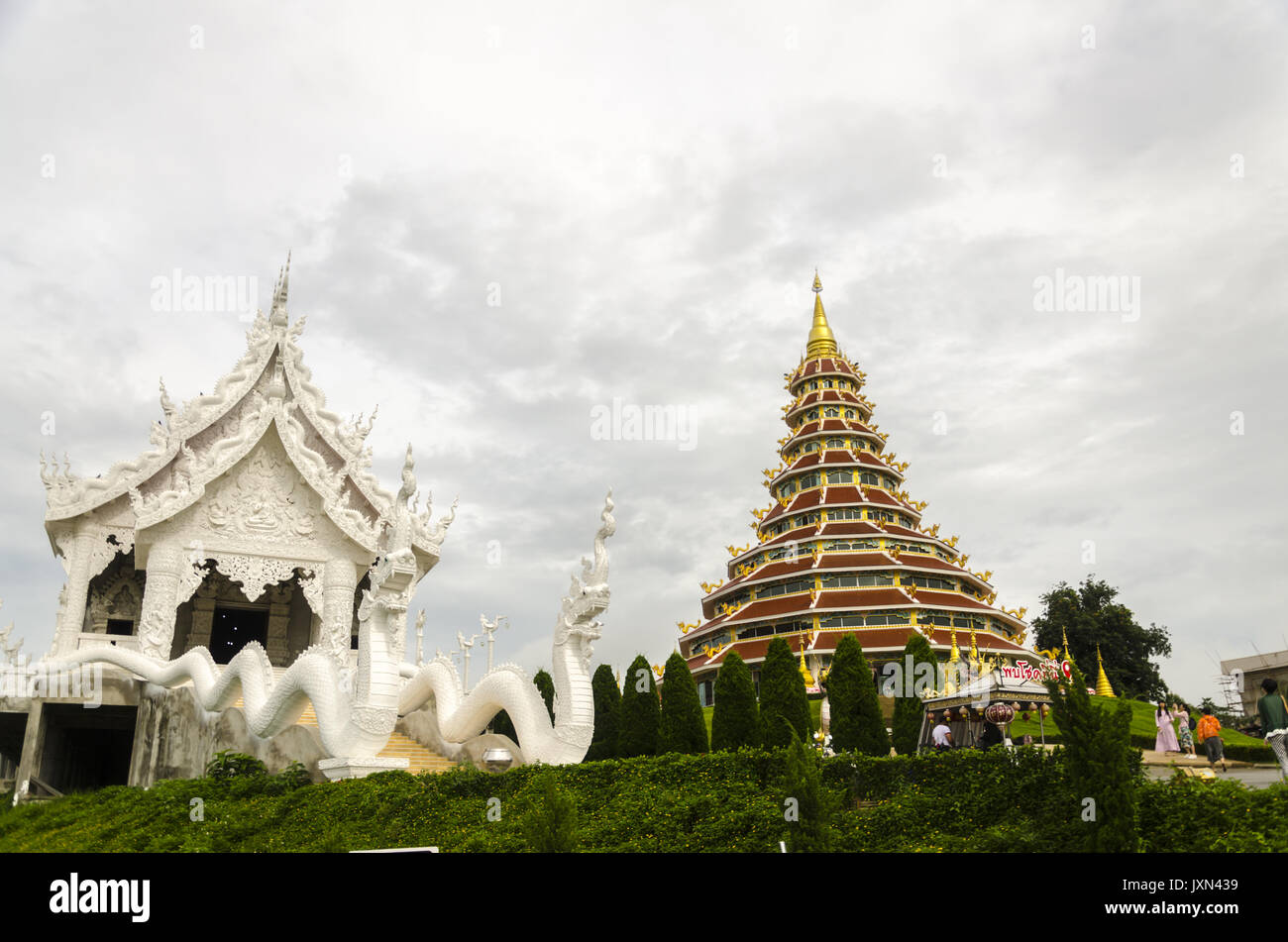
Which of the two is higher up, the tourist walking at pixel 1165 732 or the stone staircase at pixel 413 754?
the stone staircase at pixel 413 754

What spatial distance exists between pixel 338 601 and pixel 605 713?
6956 millimetres

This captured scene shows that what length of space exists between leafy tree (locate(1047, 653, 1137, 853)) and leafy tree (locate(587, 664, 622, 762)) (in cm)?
1319

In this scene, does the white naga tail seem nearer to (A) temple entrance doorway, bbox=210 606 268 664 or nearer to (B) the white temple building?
(B) the white temple building

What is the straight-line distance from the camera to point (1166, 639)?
146 feet

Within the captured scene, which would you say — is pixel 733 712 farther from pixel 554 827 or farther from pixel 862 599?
pixel 862 599

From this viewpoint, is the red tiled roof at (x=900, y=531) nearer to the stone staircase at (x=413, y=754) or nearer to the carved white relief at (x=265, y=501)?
the carved white relief at (x=265, y=501)

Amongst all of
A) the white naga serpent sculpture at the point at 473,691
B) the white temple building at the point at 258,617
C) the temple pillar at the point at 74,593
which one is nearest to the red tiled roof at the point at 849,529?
the white temple building at the point at 258,617

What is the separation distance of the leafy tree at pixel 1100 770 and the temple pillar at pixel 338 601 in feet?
55.9

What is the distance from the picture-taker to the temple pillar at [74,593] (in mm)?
Answer: 20578

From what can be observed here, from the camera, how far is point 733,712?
16938mm

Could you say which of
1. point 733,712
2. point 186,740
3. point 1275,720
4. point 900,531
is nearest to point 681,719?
point 733,712
